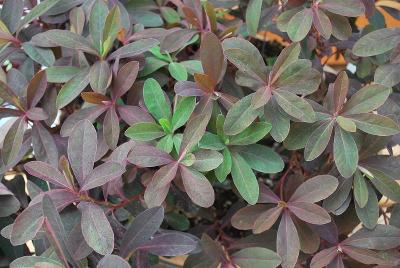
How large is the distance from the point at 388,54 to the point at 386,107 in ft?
0.30

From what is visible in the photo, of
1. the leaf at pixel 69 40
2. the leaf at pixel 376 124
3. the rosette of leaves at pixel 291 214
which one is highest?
the leaf at pixel 69 40

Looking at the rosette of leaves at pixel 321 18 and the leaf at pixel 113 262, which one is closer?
the leaf at pixel 113 262

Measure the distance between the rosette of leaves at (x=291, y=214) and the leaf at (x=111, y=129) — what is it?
0.54ft

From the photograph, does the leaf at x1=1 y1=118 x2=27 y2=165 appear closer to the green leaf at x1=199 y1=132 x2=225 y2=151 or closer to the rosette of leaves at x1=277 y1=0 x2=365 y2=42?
the green leaf at x1=199 y1=132 x2=225 y2=151

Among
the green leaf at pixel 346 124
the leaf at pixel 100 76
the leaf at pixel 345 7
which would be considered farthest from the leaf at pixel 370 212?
the leaf at pixel 100 76

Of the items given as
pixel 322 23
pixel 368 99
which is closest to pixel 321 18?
pixel 322 23

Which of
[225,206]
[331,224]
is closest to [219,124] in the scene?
[331,224]

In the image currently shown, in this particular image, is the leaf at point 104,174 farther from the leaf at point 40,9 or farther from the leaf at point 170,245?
the leaf at point 40,9

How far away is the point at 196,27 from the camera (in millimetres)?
642

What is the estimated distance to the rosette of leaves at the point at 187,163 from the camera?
1.59 ft

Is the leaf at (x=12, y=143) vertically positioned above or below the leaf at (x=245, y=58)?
below

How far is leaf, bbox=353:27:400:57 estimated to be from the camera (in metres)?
0.59

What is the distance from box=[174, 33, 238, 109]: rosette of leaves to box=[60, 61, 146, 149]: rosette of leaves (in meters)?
0.07

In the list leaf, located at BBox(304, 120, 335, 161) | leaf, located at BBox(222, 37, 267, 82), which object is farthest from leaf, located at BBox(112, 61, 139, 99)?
leaf, located at BBox(304, 120, 335, 161)
